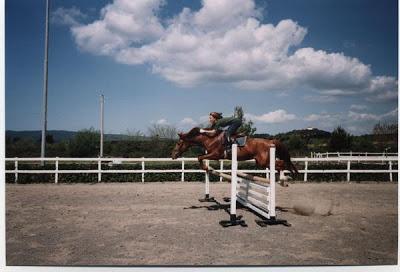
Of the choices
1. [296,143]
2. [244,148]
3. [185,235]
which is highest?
[296,143]

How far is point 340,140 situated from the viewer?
22031mm

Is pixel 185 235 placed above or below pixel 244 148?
below

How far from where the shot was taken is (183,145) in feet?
19.1

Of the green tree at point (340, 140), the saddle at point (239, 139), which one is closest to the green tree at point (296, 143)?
the green tree at point (340, 140)

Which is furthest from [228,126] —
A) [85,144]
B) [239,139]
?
[85,144]

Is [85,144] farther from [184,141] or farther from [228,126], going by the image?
[228,126]

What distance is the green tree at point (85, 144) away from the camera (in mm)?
21722

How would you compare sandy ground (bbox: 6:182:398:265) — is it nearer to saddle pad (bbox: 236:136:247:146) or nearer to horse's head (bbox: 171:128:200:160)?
horse's head (bbox: 171:128:200:160)

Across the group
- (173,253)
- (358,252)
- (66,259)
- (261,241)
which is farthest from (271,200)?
(66,259)

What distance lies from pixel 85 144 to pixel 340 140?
17462mm

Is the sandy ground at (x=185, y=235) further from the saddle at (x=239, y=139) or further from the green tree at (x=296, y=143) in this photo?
the green tree at (x=296, y=143)

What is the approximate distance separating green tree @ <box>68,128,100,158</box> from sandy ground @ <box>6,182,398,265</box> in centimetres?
1524

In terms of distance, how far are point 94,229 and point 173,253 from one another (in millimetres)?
1584
